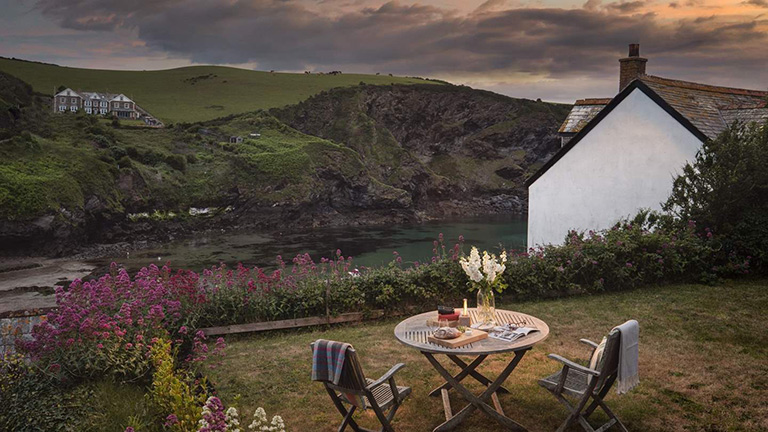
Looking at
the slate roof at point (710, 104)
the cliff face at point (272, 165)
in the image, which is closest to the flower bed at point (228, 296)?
the slate roof at point (710, 104)

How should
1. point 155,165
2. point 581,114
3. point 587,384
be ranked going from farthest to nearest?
1. point 155,165
2. point 581,114
3. point 587,384

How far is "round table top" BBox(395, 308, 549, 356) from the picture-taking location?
5.90 m

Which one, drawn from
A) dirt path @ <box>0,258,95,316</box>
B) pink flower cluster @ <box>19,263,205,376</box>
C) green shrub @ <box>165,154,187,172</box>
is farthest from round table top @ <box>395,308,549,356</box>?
green shrub @ <box>165,154,187,172</box>

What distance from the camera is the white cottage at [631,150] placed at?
17.0m

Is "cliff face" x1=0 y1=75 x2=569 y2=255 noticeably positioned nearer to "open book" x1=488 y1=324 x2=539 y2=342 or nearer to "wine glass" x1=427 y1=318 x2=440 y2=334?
"wine glass" x1=427 y1=318 x2=440 y2=334

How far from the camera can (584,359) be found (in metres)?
8.70

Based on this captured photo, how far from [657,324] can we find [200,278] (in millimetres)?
8905

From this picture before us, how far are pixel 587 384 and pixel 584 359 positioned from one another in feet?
9.61

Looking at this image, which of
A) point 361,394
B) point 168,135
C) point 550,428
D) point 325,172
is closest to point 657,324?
point 550,428

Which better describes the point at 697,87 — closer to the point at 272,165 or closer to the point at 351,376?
the point at 351,376

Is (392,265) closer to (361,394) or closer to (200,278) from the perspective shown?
(200,278)

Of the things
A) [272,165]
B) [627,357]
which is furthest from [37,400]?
[272,165]

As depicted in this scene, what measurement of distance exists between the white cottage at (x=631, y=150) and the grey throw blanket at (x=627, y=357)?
12.4 metres

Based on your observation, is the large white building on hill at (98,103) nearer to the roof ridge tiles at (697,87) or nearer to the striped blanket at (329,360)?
the roof ridge tiles at (697,87)
